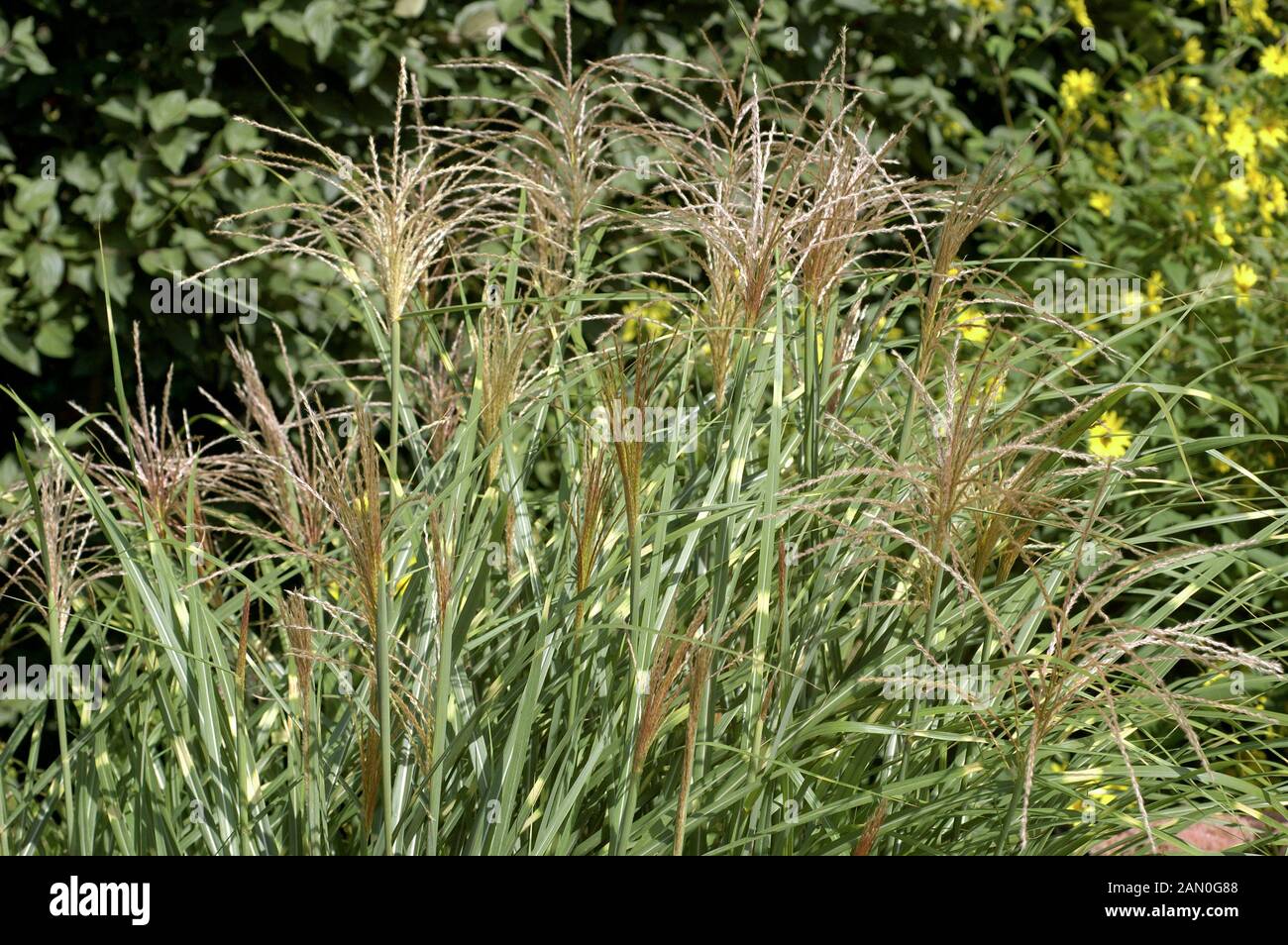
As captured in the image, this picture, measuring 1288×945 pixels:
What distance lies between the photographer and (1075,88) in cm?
420

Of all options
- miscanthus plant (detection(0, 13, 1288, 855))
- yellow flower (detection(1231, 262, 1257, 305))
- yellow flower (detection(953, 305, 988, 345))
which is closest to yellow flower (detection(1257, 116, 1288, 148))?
yellow flower (detection(1231, 262, 1257, 305))

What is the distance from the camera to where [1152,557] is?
177cm

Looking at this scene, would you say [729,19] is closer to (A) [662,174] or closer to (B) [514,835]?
(A) [662,174]

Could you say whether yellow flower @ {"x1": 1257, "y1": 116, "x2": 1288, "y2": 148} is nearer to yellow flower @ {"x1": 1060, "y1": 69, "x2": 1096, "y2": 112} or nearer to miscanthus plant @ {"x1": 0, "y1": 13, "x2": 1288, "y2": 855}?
yellow flower @ {"x1": 1060, "y1": 69, "x2": 1096, "y2": 112}

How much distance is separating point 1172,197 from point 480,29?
6.97 ft

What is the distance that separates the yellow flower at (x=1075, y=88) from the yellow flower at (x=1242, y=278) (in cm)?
85

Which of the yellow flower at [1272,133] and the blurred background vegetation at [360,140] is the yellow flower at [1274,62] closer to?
the blurred background vegetation at [360,140]

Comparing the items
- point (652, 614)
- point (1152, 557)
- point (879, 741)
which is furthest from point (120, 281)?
point (1152, 557)

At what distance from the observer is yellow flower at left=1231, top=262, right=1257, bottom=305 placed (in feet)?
11.6

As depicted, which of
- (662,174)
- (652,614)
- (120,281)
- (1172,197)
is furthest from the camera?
(1172,197)

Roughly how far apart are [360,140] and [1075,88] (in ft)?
7.55

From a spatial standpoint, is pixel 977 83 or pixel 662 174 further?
pixel 977 83
